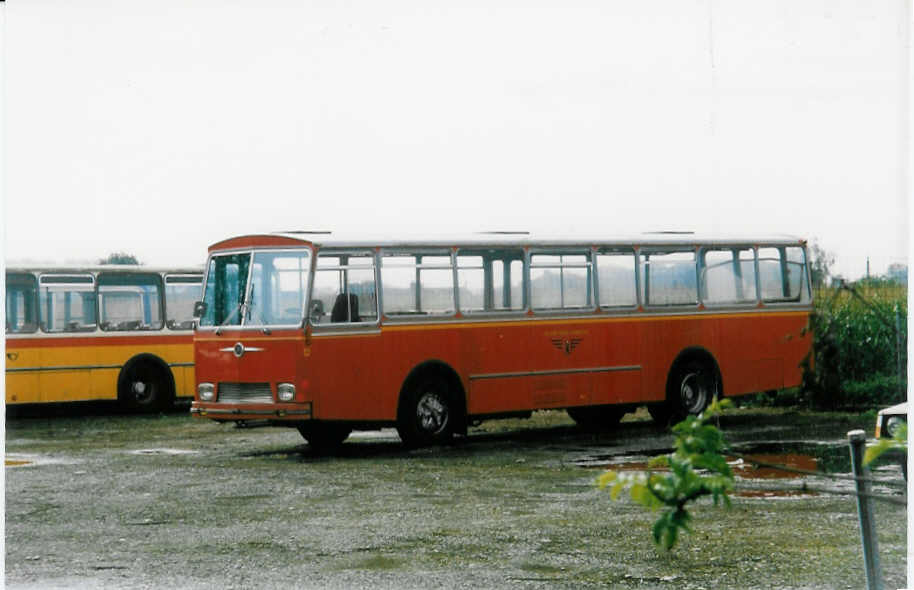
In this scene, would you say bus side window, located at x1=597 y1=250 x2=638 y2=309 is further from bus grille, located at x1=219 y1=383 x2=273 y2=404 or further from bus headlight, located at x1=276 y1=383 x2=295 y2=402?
bus grille, located at x1=219 y1=383 x2=273 y2=404

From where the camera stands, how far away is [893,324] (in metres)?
8.32

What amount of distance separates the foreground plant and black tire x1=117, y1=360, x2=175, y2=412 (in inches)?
634

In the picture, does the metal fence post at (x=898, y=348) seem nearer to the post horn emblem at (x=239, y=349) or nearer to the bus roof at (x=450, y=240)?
the bus roof at (x=450, y=240)

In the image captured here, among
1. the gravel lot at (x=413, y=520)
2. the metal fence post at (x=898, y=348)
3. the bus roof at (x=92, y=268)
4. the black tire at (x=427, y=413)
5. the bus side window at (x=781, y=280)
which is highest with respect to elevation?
the bus roof at (x=92, y=268)

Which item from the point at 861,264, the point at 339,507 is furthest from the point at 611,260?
the point at 861,264

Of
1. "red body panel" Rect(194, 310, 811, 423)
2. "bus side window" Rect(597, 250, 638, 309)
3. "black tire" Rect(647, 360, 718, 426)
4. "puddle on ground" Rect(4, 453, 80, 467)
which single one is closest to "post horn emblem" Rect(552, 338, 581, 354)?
"red body panel" Rect(194, 310, 811, 423)

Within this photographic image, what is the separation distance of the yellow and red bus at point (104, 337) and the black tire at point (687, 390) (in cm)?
605

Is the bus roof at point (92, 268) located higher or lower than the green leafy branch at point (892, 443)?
higher

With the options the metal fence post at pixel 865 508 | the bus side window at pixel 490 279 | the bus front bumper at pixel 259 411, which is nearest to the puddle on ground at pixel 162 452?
the bus front bumper at pixel 259 411

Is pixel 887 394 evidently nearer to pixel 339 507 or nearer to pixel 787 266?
pixel 339 507

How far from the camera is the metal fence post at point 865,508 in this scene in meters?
5.20

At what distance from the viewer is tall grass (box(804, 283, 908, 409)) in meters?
4.23

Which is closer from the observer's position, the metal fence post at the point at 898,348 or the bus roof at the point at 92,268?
the metal fence post at the point at 898,348

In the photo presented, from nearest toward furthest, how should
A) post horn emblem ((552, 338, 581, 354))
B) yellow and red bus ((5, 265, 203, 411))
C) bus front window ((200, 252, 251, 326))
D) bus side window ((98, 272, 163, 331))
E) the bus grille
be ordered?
the bus grille → bus front window ((200, 252, 251, 326)) → post horn emblem ((552, 338, 581, 354)) → yellow and red bus ((5, 265, 203, 411)) → bus side window ((98, 272, 163, 331))
